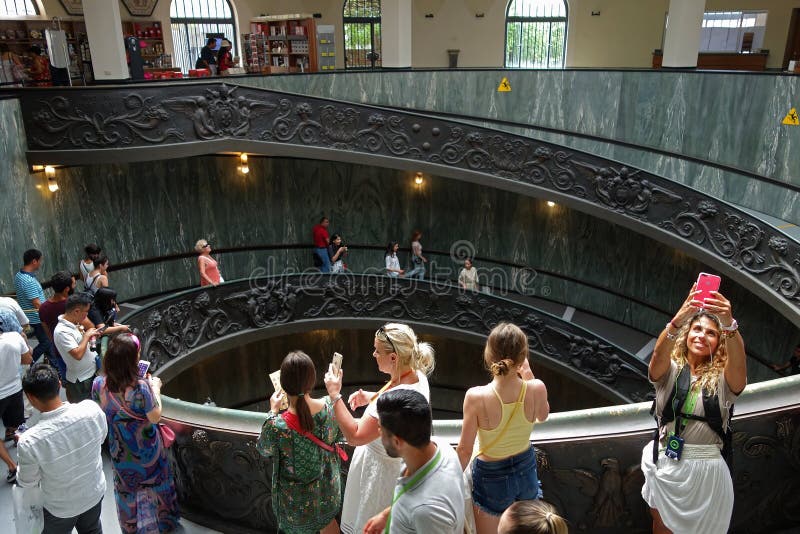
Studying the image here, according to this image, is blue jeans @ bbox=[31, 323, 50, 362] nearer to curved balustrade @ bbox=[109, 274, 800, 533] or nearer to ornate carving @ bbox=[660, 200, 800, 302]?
curved balustrade @ bbox=[109, 274, 800, 533]

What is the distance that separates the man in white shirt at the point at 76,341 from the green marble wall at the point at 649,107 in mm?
8189

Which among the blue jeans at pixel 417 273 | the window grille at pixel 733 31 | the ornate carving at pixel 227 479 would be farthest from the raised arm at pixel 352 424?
the window grille at pixel 733 31

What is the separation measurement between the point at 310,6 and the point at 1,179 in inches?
365

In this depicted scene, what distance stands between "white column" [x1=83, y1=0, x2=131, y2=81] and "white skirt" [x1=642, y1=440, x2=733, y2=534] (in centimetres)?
1030

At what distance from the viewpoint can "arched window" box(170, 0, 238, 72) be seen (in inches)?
570

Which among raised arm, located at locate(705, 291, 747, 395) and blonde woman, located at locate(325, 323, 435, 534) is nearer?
raised arm, located at locate(705, 291, 747, 395)

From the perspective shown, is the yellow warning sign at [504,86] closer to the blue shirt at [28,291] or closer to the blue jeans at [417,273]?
the blue jeans at [417,273]

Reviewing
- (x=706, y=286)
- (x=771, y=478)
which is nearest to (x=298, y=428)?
(x=706, y=286)

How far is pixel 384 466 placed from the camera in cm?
283

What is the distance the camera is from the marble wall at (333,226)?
403 inches

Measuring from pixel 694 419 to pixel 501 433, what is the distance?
2.86 ft

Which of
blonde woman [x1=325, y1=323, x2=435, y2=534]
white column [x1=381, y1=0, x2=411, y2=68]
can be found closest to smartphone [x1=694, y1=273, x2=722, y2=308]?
blonde woman [x1=325, y1=323, x2=435, y2=534]

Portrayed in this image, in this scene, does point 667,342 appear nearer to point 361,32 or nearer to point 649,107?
point 649,107

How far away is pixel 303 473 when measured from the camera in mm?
2852
